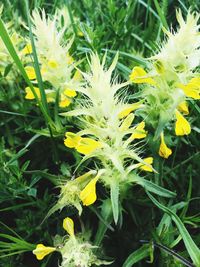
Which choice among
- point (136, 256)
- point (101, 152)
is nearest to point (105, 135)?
point (101, 152)

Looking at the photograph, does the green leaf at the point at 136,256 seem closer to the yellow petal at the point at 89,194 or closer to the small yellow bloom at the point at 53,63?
the yellow petal at the point at 89,194

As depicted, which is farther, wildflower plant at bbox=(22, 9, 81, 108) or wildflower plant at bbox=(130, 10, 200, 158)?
wildflower plant at bbox=(22, 9, 81, 108)

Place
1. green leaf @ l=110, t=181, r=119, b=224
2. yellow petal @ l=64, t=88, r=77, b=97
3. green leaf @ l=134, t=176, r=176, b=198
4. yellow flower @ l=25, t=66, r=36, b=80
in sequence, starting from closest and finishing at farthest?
1. green leaf @ l=110, t=181, r=119, b=224
2. green leaf @ l=134, t=176, r=176, b=198
3. yellow petal @ l=64, t=88, r=77, b=97
4. yellow flower @ l=25, t=66, r=36, b=80

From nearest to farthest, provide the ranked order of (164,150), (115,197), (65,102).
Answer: (115,197) → (164,150) → (65,102)

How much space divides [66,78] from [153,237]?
409mm

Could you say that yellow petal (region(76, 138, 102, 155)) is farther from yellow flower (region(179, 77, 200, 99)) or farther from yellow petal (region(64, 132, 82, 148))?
yellow flower (region(179, 77, 200, 99))

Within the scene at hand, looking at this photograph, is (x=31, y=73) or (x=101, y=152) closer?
(x=101, y=152)

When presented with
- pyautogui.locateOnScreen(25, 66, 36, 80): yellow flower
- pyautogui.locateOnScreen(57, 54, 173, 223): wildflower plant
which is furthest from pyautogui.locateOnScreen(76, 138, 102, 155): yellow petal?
pyautogui.locateOnScreen(25, 66, 36, 80): yellow flower

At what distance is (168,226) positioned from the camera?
99 cm

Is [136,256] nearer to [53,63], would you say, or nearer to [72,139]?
[72,139]

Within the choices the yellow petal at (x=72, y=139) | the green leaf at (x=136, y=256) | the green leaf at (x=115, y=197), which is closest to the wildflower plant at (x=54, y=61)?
the yellow petal at (x=72, y=139)

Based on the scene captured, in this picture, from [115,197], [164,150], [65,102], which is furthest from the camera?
[65,102]

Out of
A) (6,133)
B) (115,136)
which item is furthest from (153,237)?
(6,133)

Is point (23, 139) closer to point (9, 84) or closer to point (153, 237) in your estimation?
point (9, 84)
